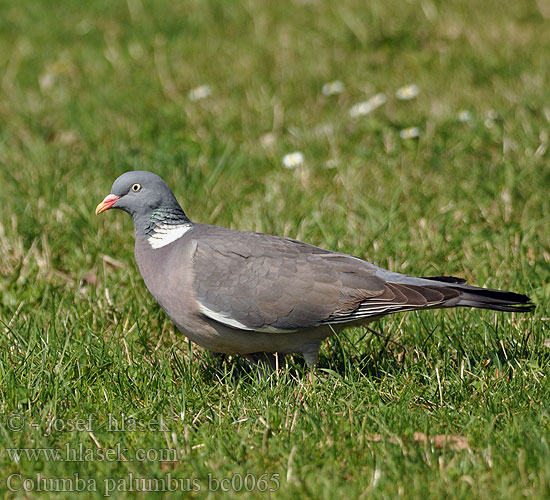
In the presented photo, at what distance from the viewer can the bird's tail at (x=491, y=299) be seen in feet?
12.0

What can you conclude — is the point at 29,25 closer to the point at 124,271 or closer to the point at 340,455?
the point at 124,271

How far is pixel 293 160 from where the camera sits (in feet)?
20.1

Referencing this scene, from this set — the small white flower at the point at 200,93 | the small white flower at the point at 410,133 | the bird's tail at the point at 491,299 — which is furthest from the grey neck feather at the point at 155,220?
the small white flower at the point at 200,93

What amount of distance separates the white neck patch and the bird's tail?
1.41m

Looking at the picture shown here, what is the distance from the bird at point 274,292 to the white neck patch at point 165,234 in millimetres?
79

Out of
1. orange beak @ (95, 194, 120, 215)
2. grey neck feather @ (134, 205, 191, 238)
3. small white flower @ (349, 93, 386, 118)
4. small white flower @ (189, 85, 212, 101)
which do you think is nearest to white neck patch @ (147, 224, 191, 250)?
grey neck feather @ (134, 205, 191, 238)

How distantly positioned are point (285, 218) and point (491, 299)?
205 centimetres

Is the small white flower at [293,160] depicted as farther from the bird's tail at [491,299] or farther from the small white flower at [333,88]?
the bird's tail at [491,299]

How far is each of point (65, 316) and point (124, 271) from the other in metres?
0.61

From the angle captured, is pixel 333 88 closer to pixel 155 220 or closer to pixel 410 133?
pixel 410 133

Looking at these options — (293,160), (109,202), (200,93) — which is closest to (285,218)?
(293,160)

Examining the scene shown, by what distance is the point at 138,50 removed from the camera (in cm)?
815

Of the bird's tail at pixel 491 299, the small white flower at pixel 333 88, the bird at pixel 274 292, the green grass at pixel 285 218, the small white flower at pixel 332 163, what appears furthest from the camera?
the small white flower at pixel 333 88

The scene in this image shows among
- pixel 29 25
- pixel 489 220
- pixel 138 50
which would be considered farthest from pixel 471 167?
pixel 29 25
